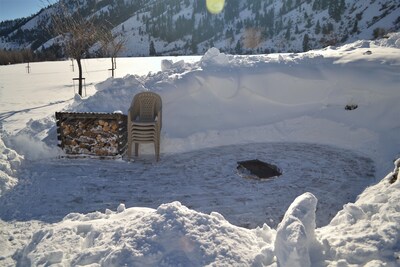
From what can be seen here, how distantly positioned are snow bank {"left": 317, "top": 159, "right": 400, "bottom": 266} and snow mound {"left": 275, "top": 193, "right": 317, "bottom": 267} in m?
0.20

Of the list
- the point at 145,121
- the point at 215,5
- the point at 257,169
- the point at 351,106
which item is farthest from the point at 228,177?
the point at 215,5

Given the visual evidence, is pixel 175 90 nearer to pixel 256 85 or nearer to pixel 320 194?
pixel 256 85

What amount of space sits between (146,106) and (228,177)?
2.38m

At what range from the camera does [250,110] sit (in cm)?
803

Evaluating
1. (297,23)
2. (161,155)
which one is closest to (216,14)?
(297,23)

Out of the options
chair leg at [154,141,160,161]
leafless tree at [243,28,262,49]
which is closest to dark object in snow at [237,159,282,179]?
chair leg at [154,141,160,161]

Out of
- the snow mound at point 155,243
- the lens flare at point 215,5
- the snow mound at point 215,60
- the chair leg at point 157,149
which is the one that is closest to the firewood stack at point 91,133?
the chair leg at point 157,149

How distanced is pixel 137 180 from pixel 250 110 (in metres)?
3.67

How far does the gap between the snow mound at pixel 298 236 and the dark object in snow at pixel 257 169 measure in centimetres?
254

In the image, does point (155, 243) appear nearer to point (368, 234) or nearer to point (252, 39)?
point (368, 234)

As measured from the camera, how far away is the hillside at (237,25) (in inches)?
3435

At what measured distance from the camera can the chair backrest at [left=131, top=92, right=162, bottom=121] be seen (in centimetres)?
662

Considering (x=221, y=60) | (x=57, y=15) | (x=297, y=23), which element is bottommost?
(x=221, y=60)

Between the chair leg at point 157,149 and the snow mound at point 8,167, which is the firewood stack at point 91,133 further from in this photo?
the snow mound at point 8,167
